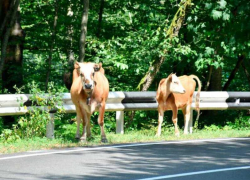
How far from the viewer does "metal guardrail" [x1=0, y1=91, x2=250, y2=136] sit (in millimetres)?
14867

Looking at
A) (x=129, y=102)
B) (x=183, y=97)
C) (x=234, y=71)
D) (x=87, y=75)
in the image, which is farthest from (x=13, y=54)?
(x=87, y=75)

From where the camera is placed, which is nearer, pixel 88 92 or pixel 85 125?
pixel 88 92

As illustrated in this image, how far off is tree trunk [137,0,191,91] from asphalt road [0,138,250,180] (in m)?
7.51

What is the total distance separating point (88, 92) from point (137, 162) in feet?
10.0

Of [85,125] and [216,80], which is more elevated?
[216,80]

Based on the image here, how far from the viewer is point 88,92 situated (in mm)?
14133

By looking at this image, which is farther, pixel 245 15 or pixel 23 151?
pixel 23 151

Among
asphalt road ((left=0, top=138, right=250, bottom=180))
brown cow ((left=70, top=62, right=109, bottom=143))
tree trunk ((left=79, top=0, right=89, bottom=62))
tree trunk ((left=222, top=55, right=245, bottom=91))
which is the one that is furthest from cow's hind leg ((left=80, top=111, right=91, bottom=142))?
tree trunk ((left=222, top=55, right=245, bottom=91))

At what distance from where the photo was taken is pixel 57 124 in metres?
18.8

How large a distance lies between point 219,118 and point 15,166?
42.7 ft

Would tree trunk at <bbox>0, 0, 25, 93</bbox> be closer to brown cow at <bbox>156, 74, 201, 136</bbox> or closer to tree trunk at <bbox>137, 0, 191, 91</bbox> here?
tree trunk at <bbox>137, 0, 191, 91</bbox>

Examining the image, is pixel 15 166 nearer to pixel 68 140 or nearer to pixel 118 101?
pixel 68 140

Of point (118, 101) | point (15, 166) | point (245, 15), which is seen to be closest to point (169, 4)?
point (118, 101)

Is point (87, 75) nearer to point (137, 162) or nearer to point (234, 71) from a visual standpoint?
point (137, 162)
